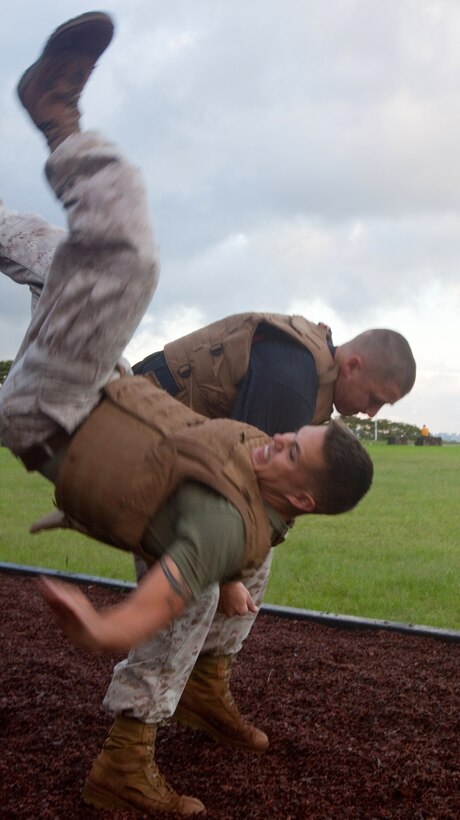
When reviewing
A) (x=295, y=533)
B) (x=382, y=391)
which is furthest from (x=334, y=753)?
(x=295, y=533)

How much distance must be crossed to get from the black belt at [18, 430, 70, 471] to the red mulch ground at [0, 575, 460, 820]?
3.59 ft

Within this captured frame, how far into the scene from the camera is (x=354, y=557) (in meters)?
7.00

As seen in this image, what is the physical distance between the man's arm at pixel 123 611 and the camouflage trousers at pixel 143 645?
1.99 feet

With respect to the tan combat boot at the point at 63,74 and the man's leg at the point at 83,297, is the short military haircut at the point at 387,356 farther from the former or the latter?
the tan combat boot at the point at 63,74

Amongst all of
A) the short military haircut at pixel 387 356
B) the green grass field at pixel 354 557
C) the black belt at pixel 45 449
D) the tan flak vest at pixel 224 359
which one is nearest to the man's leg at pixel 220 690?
the tan flak vest at pixel 224 359

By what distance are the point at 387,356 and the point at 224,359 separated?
59cm

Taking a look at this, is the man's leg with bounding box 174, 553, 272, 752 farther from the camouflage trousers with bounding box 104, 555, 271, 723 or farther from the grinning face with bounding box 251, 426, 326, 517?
→ the grinning face with bounding box 251, 426, 326, 517

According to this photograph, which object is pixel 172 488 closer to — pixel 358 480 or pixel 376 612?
→ pixel 358 480

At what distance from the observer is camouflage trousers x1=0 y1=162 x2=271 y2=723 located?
8.46 feet

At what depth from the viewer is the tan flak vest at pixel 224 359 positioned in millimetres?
2898

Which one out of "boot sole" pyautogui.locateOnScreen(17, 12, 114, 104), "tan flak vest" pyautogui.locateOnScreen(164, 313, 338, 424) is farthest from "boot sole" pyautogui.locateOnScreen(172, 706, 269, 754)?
"boot sole" pyautogui.locateOnScreen(17, 12, 114, 104)

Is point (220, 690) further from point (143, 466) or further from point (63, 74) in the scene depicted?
point (63, 74)

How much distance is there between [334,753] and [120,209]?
207 centimetres

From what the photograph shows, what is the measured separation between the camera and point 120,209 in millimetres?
2072
